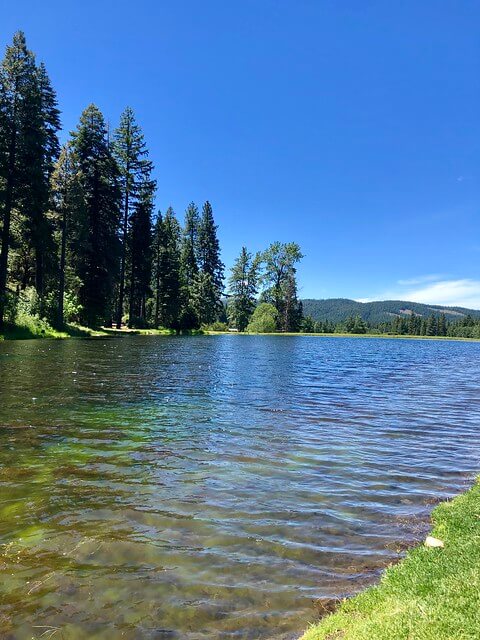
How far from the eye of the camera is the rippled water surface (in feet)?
12.3

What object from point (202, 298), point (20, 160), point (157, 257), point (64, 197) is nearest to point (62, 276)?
point (64, 197)

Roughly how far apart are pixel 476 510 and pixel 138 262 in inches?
2294

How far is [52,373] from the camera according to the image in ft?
54.6

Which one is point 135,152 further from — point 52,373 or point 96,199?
point 52,373

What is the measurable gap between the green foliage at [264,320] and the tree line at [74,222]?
1376 centimetres

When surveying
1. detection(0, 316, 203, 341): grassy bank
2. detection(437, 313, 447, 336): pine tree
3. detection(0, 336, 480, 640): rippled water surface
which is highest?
detection(437, 313, 447, 336): pine tree

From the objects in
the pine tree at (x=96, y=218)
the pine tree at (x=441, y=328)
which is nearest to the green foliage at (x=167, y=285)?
the pine tree at (x=96, y=218)

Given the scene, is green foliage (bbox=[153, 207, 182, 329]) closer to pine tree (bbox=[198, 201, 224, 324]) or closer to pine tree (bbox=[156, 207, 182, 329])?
pine tree (bbox=[156, 207, 182, 329])

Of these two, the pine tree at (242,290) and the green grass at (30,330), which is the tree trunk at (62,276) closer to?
the green grass at (30,330)

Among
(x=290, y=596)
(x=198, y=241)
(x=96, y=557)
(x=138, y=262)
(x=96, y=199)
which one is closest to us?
(x=290, y=596)

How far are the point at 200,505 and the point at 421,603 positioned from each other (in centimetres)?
317

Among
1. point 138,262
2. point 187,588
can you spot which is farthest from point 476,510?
point 138,262

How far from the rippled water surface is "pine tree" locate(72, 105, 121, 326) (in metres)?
32.7

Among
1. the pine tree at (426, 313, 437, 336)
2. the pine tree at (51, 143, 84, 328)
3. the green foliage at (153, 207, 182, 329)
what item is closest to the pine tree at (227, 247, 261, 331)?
the green foliage at (153, 207, 182, 329)
